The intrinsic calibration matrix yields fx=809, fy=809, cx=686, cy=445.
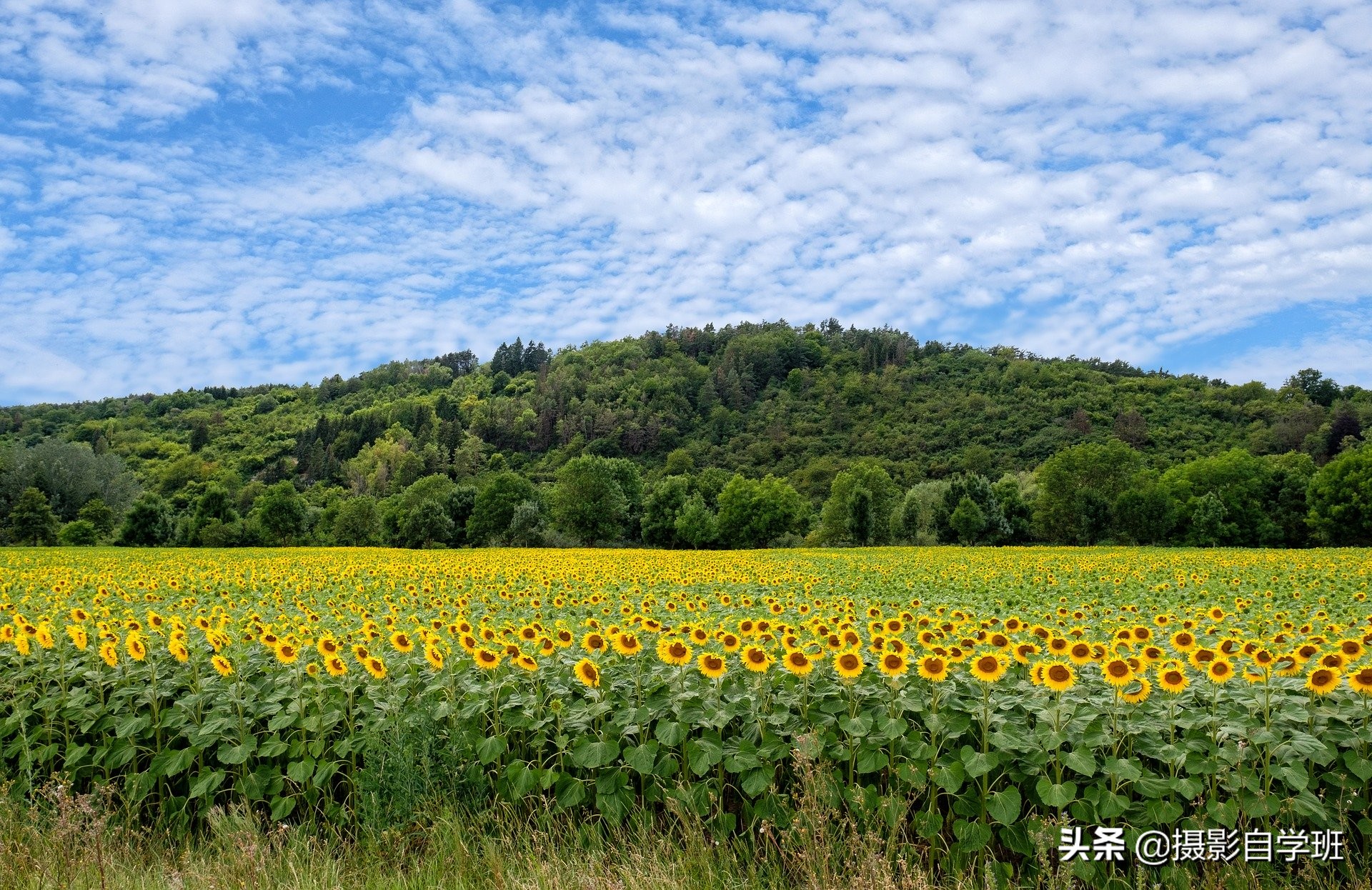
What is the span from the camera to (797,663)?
192 inches

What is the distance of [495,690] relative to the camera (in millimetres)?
5355

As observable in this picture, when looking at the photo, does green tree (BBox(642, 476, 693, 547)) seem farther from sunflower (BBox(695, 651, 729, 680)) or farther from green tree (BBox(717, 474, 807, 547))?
sunflower (BBox(695, 651, 729, 680))

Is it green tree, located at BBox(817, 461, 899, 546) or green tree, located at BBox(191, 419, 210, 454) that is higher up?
green tree, located at BBox(191, 419, 210, 454)

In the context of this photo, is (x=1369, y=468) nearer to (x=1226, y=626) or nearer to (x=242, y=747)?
(x=1226, y=626)

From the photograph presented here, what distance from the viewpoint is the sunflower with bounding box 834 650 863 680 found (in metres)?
4.85

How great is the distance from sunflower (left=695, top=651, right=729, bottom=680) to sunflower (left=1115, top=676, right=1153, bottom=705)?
7.43 feet

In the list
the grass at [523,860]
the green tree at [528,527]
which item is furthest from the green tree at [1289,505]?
the grass at [523,860]

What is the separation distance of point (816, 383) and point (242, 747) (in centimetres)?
12748

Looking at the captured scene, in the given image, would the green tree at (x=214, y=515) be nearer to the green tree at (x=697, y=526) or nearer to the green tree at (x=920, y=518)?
the green tree at (x=697, y=526)

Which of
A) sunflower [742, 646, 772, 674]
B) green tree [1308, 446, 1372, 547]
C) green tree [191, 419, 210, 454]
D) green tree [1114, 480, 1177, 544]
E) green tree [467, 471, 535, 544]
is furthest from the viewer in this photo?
green tree [191, 419, 210, 454]

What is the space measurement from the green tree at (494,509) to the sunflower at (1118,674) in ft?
225

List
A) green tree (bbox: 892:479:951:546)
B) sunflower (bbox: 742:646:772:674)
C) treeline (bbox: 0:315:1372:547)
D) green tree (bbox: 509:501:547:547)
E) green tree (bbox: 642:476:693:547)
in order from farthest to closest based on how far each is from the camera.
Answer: green tree (bbox: 642:476:693:547) < green tree (bbox: 509:501:547:547) < green tree (bbox: 892:479:951:546) < treeline (bbox: 0:315:1372:547) < sunflower (bbox: 742:646:772:674)

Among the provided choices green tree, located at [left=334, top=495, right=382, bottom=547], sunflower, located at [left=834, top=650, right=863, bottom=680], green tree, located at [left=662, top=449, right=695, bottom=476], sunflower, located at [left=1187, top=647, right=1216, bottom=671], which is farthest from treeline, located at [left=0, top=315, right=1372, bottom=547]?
sunflower, located at [left=834, top=650, right=863, bottom=680]

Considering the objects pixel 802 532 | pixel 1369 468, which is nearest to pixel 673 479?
pixel 802 532
